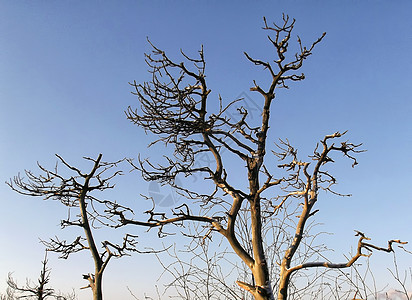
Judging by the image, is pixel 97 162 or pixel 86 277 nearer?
pixel 86 277

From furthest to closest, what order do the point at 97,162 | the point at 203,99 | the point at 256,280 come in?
the point at 97,162 < the point at 203,99 < the point at 256,280

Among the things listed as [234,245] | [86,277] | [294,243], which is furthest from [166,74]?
[86,277]

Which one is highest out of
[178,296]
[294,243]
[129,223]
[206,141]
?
[206,141]

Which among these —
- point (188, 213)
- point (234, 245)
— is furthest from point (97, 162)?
point (234, 245)

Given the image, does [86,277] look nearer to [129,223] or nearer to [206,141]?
[129,223]

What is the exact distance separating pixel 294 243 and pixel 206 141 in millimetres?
1248

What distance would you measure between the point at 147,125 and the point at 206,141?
1.93 ft

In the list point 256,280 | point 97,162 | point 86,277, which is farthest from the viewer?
point 97,162

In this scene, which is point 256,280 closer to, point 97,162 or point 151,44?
point 151,44

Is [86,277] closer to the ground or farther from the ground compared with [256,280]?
farther from the ground

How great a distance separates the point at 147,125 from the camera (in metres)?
3.19

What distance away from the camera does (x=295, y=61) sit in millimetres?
3326

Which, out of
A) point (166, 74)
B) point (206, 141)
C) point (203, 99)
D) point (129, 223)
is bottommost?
point (129, 223)

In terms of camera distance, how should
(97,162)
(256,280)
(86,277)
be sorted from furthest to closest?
(97,162)
(86,277)
(256,280)
